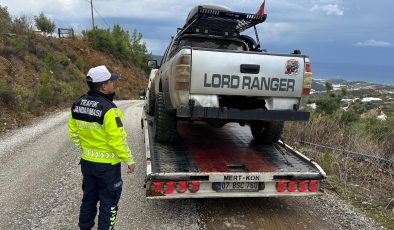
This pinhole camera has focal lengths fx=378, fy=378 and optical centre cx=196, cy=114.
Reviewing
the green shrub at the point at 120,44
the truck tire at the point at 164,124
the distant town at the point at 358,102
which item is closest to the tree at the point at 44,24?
the green shrub at the point at 120,44

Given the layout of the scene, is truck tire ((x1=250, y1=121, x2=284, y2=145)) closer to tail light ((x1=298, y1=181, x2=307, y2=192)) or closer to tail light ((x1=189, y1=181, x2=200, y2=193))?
tail light ((x1=298, y1=181, x2=307, y2=192))

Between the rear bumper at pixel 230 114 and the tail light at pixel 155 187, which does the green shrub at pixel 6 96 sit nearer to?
the rear bumper at pixel 230 114

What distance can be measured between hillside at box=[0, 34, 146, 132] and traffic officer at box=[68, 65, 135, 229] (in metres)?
8.03

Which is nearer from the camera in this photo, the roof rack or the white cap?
the white cap

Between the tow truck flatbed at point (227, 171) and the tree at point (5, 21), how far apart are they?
2195 centimetres

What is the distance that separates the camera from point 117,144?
138 inches

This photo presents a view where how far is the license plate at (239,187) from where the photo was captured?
4547 mm

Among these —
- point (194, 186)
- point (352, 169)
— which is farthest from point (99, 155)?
point (352, 169)

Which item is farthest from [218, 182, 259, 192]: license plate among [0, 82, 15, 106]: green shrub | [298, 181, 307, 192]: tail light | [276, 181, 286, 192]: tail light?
[0, 82, 15, 106]: green shrub

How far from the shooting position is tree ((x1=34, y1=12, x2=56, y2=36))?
4038 cm

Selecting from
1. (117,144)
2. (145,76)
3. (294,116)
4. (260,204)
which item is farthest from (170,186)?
(145,76)

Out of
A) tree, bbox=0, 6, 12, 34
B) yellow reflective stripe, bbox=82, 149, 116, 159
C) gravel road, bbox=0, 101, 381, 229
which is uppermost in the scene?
tree, bbox=0, 6, 12, 34

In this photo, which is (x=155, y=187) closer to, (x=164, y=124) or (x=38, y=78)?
(x=164, y=124)

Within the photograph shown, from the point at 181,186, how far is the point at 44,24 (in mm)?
41049
